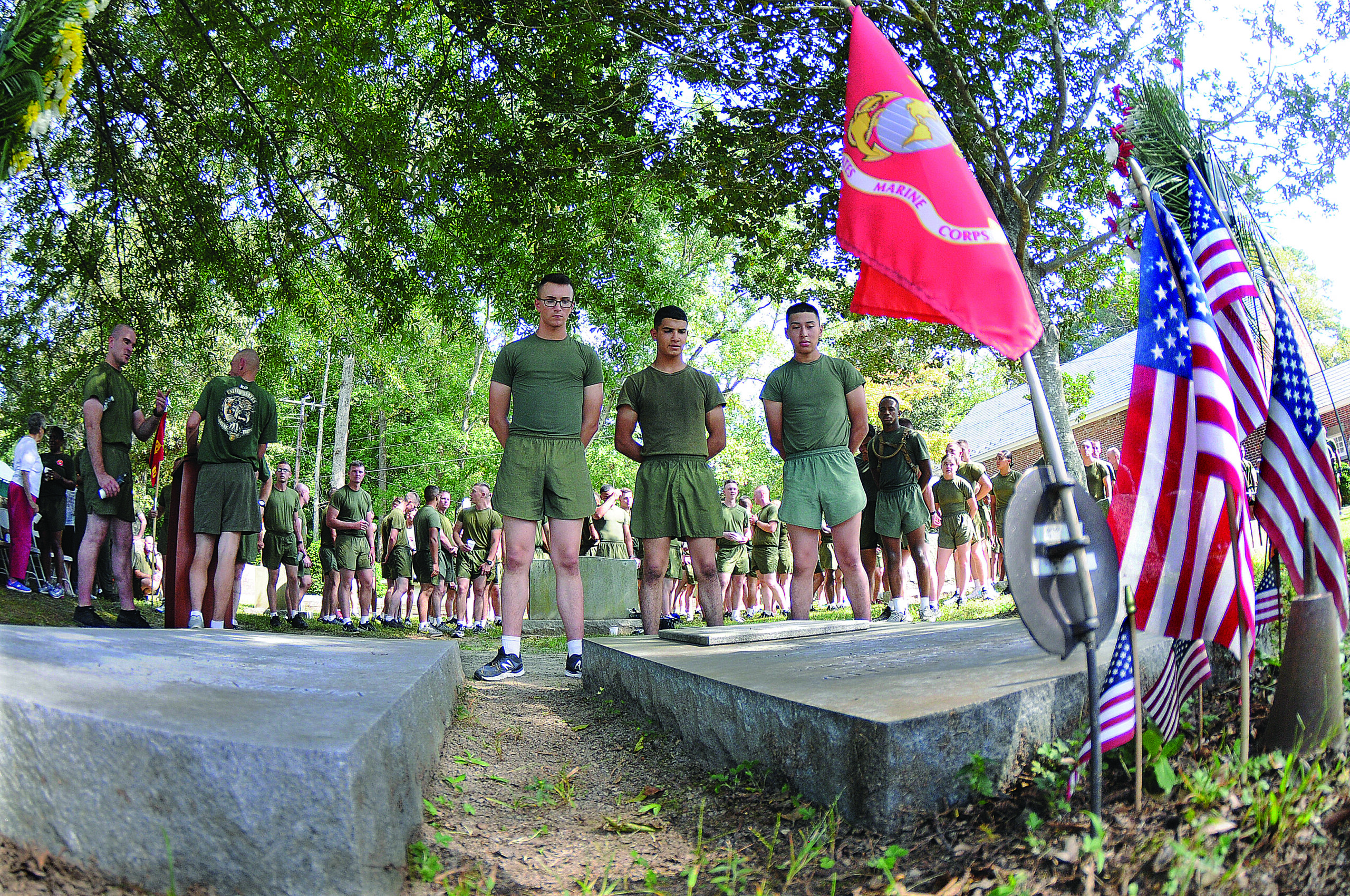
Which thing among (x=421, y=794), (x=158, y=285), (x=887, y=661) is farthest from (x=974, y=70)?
(x=158, y=285)

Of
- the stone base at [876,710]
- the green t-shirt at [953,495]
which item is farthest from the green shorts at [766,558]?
the stone base at [876,710]

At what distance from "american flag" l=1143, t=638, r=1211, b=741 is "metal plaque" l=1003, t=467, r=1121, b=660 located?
37 centimetres

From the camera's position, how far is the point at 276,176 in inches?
355

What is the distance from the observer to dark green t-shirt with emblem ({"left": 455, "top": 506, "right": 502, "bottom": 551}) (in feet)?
41.8

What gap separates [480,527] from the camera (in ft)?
41.9

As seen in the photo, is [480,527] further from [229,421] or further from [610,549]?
[229,421]

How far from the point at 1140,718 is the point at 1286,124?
8740 millimetres

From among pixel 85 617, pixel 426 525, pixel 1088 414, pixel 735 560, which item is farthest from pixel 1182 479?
pixel 1088 414

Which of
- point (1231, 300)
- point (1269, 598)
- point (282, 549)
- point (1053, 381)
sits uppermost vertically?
point (1053, 381)

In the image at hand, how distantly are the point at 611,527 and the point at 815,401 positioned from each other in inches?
305

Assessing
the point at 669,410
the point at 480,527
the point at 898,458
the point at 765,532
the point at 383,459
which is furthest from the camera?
the point at 383,459

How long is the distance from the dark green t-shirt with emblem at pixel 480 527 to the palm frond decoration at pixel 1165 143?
10.8 meters

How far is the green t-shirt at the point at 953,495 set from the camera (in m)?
10.6

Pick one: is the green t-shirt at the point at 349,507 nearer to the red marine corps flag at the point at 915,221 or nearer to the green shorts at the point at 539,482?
the green shorts at the point at 539,482
